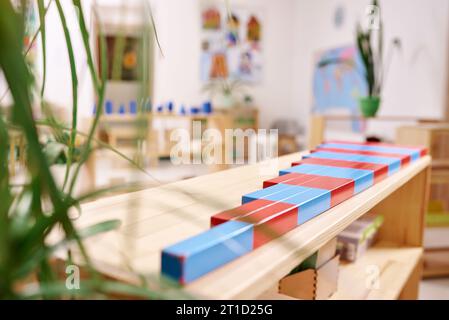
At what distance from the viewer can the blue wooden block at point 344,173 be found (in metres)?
0.78

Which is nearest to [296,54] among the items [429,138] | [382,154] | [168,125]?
[168,125]

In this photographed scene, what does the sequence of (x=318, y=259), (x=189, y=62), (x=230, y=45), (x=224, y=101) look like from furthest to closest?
(x=230, y=45), (x=189, y=62), (x=224, y=101), (x=318, y=259)

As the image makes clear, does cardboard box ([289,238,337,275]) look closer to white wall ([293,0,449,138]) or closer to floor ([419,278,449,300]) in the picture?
floor ([419,278,449,300])

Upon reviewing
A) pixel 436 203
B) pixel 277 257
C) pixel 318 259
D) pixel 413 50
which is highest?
pixel 413 50

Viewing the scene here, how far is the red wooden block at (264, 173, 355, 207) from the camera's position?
0.69 meters

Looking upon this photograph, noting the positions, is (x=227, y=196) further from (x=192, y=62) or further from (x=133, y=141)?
(x=192, y=62)

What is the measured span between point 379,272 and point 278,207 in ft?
2.94

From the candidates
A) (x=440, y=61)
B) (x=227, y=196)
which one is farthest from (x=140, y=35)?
(x=440, y=61)

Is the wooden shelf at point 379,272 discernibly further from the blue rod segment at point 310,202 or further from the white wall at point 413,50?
the white wall at point 413,50

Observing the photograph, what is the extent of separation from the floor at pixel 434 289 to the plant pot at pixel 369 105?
1308mm

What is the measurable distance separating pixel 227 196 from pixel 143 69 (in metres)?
0.42

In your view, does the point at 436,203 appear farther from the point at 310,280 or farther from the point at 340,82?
the point at 340,82

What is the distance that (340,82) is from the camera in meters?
4.83
